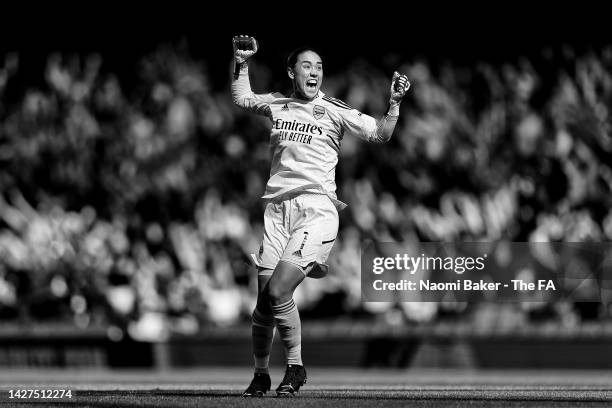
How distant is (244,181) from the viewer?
21.7m

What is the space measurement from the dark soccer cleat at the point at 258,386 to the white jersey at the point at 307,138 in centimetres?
111

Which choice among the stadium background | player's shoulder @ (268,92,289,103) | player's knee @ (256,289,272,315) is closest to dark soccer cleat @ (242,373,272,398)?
player's knee @ (256,289,272,315)

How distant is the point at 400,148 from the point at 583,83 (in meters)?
4.07

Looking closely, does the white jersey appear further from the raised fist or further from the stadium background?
the stadium background

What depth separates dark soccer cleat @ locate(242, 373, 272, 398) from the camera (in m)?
6.79

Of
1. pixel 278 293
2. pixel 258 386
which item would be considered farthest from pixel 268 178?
pixel 278 293

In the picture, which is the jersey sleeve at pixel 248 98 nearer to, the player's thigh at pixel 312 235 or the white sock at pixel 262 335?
the player's thigh at pixel 312 235

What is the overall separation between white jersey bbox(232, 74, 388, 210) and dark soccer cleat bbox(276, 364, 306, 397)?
106cm

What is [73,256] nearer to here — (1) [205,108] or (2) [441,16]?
(1) [205,108]

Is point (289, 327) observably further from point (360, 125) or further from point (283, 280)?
point (360, 125)

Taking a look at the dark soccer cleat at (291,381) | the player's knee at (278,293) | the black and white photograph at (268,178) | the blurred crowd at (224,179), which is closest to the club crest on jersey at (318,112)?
the player's knee at (278,293)

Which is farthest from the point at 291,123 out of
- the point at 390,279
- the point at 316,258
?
the point at 390,279

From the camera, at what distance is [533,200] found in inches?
777

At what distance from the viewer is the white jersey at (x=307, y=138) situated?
686 cm
